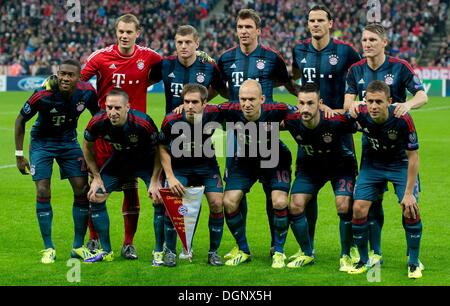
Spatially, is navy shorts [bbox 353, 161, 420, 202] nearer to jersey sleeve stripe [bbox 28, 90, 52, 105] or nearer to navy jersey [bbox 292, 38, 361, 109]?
navy jersey [bbox 292, 38, 361, 109]

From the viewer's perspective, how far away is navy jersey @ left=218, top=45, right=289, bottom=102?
32.0 ft

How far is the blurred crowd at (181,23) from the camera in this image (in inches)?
1506

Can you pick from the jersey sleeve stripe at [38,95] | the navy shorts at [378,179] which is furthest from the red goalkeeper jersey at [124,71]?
the navy shorts at [378,179]

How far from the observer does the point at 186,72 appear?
9.63 meters

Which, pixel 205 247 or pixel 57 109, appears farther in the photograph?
pixel 205 247

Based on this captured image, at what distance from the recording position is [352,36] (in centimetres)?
3828

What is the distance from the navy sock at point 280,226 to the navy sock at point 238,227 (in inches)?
15.4

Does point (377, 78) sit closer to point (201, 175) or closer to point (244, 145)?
point (244, 145)

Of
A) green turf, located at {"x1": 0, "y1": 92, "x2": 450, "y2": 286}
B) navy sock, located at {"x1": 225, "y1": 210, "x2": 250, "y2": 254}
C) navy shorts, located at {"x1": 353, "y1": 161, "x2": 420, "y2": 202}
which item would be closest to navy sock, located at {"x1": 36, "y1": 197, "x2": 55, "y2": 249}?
green turf, located at {"x1": 0, "y1": 92, "x2": 450, "y2": 286}

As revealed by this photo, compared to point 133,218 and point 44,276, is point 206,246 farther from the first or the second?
point 44,276

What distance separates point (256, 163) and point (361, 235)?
4.44 ft

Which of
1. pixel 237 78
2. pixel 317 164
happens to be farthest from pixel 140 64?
pixel 317 164

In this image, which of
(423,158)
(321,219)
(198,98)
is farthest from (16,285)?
(423,158)

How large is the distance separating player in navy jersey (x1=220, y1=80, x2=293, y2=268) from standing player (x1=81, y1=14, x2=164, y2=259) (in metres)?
1.22
